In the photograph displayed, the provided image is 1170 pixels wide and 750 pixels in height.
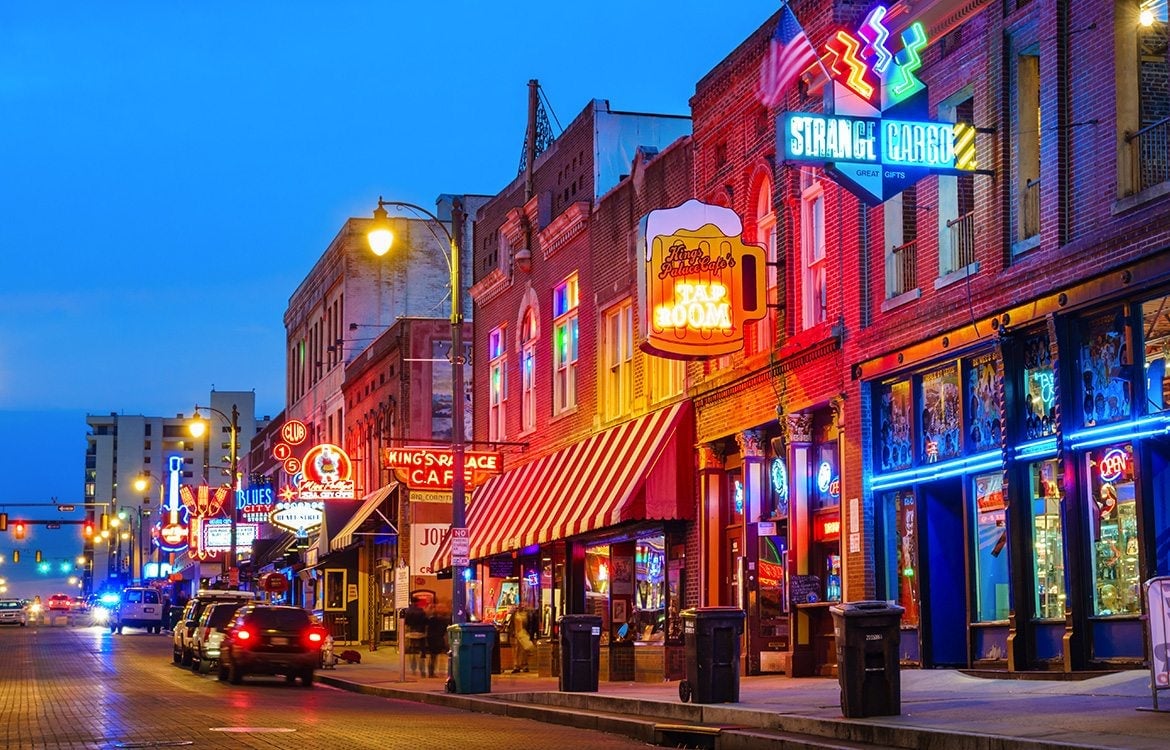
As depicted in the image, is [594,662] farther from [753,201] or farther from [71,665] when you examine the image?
[71,665]

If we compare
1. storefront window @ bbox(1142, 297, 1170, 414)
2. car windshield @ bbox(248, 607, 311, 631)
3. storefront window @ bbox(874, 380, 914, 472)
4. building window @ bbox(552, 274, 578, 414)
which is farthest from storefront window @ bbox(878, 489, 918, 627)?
building window @ bbox(552, 274, 578, 414)

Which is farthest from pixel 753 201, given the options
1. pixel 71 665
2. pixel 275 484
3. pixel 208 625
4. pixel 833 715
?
pixel 275 484

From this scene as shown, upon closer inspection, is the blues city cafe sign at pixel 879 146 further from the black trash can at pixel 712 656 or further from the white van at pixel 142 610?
the white van at pixel 142 610

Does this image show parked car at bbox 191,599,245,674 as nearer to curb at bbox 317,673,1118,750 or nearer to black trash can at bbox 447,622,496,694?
black trash can at bbox 447,622,496,694

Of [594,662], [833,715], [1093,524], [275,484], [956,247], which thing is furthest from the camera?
[275,484]

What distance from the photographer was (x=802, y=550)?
2622 cm

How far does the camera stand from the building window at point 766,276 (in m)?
27.6

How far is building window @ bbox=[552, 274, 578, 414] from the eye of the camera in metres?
37.5

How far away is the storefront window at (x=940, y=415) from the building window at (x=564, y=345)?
1501 cm

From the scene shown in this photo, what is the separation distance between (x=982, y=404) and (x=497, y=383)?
2323cm

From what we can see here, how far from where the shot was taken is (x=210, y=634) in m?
36.9

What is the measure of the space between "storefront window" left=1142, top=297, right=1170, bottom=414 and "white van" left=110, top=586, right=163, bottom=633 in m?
73.1

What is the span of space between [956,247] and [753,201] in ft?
22.0

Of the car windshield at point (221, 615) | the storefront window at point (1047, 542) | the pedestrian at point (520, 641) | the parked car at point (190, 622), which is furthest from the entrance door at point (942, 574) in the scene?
the parked car at point (190, 622)
